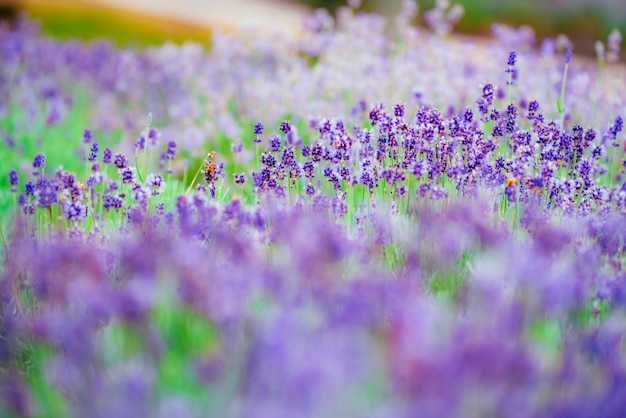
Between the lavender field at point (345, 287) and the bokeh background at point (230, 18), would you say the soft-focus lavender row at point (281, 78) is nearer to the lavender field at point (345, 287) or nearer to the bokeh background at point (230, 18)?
the lavender field at point (345, 287)

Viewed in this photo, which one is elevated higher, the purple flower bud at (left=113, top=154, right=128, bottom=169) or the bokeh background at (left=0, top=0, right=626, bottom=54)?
the bokeh background at (left=0, top=0, right=626, bottom=54)

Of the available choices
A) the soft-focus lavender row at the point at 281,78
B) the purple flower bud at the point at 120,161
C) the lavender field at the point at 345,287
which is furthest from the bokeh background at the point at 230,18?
the purple flower bud at the point at 120,161

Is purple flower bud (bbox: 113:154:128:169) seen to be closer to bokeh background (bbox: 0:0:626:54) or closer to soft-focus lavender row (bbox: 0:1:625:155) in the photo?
soft-focus lavender row (bbox: 0:1:625:155)

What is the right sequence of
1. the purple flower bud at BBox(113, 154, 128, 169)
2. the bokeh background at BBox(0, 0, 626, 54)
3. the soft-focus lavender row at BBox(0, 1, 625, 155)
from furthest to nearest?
the bokeh background at BBox(0, 0, 626, 54) < the soft-focus lavender row at BBox(0, 1, 625, 155) < the purple flower bud at BBox(113, 154, 128, 169)

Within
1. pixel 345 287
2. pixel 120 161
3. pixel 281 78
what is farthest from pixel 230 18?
pixel 345 287

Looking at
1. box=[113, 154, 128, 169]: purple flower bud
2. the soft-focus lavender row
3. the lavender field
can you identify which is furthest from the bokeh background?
box=[113, 154, 128, 169]: purple flower bud

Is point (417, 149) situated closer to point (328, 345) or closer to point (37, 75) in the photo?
point (328, 345)

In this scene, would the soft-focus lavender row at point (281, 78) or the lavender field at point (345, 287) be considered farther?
the soft-focus lavender row at point (281, 78)

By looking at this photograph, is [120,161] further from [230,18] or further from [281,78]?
[230,18]
